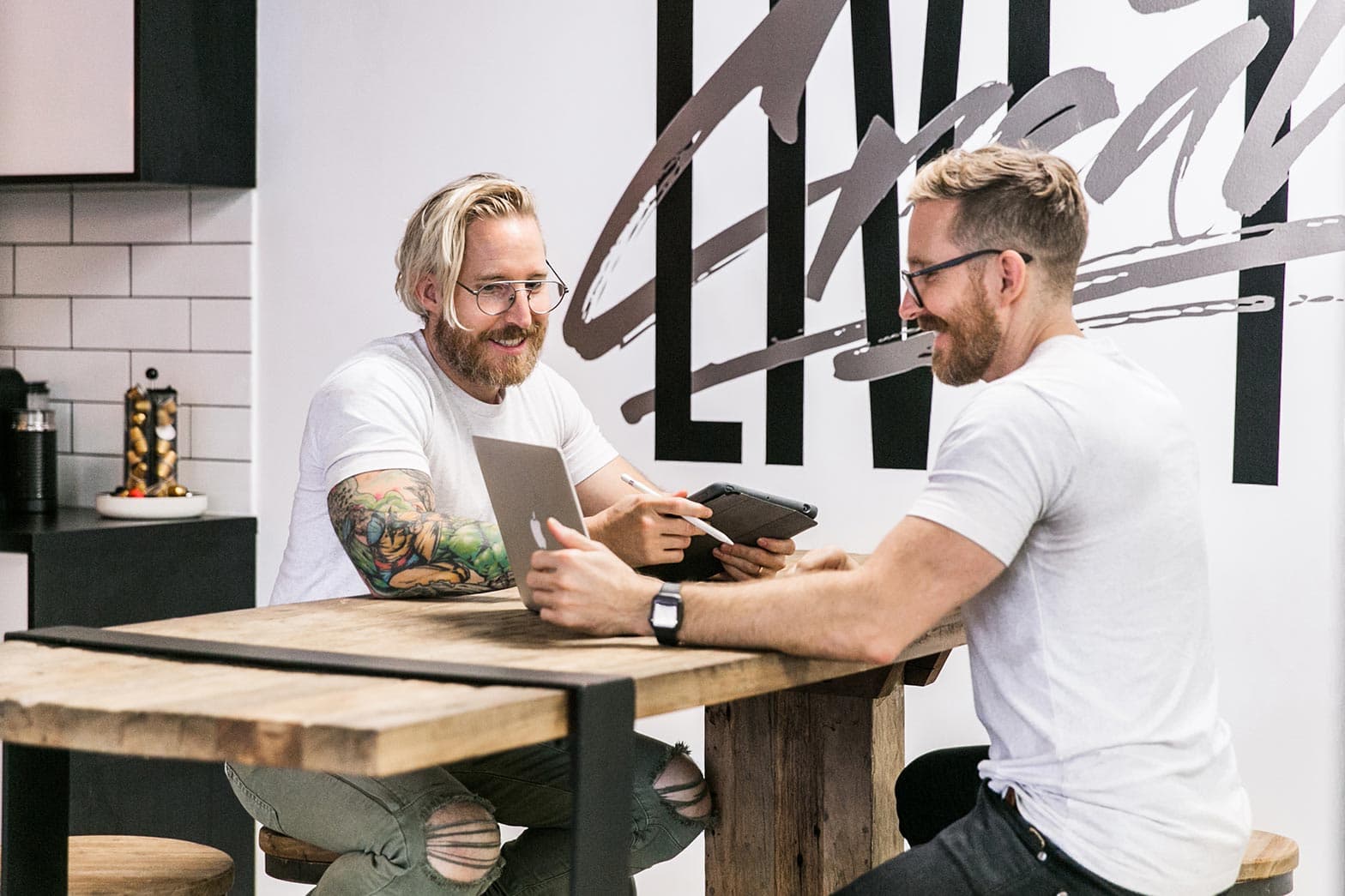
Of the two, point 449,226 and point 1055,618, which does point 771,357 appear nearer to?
point 449,226

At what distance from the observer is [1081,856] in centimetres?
167

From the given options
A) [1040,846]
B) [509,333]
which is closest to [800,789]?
[1040,846]

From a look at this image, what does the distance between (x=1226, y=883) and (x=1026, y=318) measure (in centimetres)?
73

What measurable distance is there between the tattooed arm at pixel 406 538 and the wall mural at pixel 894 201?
1166 mm

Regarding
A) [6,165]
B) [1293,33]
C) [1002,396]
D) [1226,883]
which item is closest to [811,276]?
[1293,33]

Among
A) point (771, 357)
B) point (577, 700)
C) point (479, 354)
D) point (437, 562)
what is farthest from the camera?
point (771, 357)

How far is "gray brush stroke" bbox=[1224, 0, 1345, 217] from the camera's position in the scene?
2697mm

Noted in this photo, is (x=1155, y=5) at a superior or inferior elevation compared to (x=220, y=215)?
superior

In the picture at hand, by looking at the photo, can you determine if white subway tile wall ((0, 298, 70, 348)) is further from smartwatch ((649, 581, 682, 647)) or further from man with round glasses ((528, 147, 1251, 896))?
smartwatch ((649, 581, 682, 647))

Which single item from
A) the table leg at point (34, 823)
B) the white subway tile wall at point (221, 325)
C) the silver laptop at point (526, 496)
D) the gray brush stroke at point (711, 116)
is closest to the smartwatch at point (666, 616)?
the silver laptop at point (526, 496)

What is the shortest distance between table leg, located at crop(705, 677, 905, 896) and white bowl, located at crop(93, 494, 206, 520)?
1.76 metres

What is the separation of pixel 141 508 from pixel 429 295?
55.1 inches

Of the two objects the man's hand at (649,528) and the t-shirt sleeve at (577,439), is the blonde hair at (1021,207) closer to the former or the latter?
the man's hand at (649,528)

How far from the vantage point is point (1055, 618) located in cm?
173
